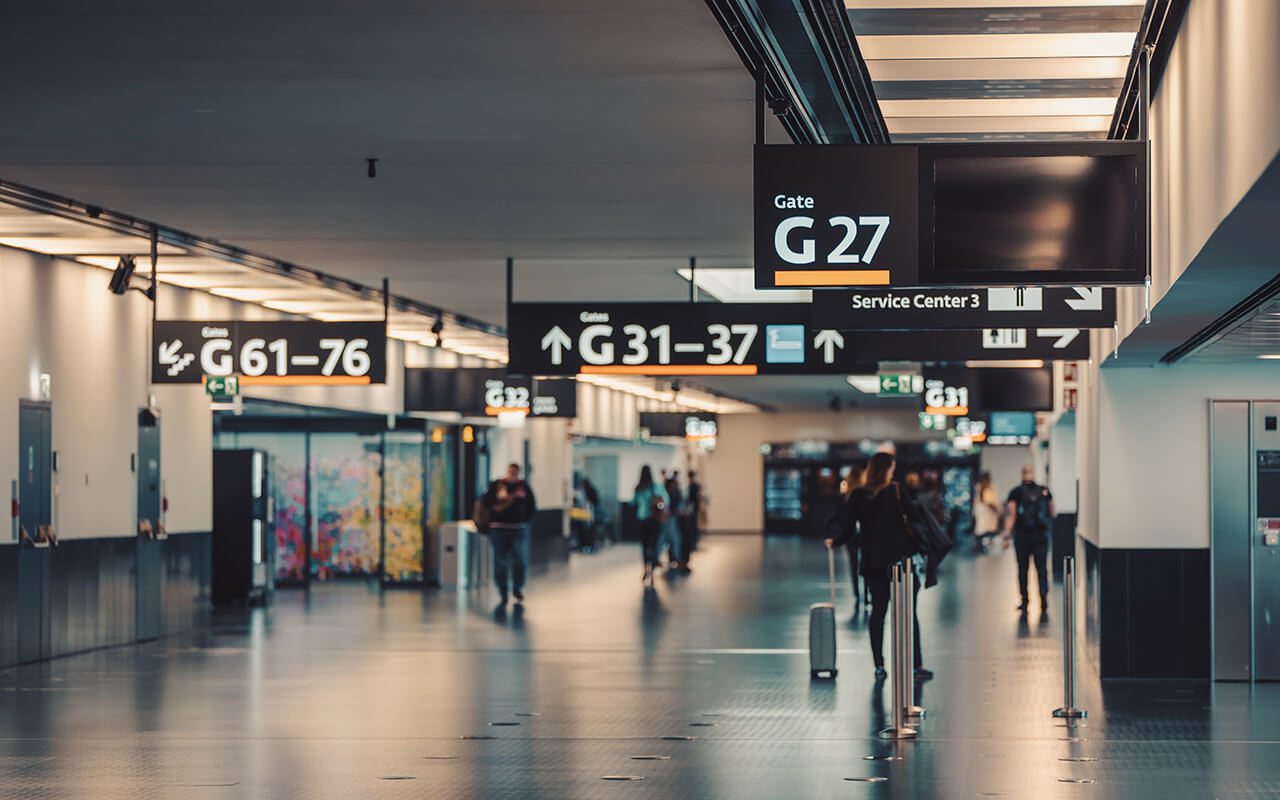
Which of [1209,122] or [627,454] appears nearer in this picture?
[1209,122]

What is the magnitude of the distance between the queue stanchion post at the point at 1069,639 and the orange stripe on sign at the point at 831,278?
355 centimetres

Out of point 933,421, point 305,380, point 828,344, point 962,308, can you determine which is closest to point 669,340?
point 828,344

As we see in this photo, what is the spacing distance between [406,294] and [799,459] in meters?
29.5

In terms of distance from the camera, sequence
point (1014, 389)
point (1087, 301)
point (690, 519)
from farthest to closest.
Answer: point (690, 519) → point (1014, 389) → point (1087, 301)

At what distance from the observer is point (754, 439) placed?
45875 mm

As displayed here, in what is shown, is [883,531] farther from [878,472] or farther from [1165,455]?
[1165,455]

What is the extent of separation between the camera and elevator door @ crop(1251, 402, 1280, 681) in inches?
462

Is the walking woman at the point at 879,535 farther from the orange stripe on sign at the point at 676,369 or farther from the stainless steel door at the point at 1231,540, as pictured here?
the stainless steel door at the point at 1231,540

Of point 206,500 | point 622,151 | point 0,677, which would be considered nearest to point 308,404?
point 206,500

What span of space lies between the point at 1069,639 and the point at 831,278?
387 cm

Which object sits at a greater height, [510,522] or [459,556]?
[510,522]

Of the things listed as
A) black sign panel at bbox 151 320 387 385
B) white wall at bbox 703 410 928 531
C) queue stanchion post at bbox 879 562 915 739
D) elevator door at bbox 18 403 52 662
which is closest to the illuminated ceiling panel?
queue stanchion post at bbox 879 562 915 739

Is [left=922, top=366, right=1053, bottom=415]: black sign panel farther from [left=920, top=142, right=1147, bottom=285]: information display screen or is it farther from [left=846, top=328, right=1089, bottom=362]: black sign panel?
Answer: [left=920, top=142, right=1147, bottom=285]: information display screen

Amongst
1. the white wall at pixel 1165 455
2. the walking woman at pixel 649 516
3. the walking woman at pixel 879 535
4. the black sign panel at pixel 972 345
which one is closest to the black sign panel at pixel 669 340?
the black sign panel at pixel 972 345
